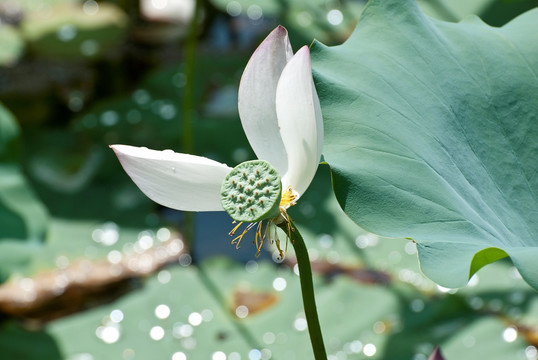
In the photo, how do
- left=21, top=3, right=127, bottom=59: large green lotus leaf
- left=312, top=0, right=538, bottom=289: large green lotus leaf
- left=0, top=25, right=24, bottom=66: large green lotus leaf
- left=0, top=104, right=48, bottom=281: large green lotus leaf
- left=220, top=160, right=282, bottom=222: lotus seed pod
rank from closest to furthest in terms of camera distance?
left=220, top=160, right=282, bottom=222: lotus seed pod < left=312, top=0, right=538, bottom=289: large green lotus leaf < left=0, top=104, right=48, bottom=281: large green lotus leaf < left=0, top=25, right=24, bottom=66: large green lotus leaf < left=21, top=3, right=127, bottom=59: large green lotus leaf

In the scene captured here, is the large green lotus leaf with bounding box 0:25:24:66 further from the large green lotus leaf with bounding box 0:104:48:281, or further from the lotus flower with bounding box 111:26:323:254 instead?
the lotus flower with bounding box 111:26:323:254

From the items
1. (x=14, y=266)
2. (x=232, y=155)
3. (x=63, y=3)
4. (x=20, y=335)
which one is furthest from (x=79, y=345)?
(x=63, y=3)

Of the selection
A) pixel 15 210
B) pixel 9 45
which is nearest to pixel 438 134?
pixel 15 210

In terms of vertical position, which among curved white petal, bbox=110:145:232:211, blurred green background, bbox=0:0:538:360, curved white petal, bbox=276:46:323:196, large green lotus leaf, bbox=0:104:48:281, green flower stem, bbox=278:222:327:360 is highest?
curved white petal, bbox=276:46:323:196

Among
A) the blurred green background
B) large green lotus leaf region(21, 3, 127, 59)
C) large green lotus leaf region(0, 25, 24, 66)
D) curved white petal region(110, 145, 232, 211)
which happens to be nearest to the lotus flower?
curved white petal region(110, 145, 232, 211)

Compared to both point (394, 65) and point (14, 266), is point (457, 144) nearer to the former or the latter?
point (394, 65)

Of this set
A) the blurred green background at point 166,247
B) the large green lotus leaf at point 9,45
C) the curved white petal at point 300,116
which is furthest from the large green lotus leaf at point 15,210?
the curved white petal at point 300,116

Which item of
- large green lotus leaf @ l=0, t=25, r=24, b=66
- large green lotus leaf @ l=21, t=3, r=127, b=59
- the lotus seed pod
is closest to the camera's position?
the lotus seed pod

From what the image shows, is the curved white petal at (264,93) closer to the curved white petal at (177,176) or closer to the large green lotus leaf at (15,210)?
the curved white petal at (177,176)
